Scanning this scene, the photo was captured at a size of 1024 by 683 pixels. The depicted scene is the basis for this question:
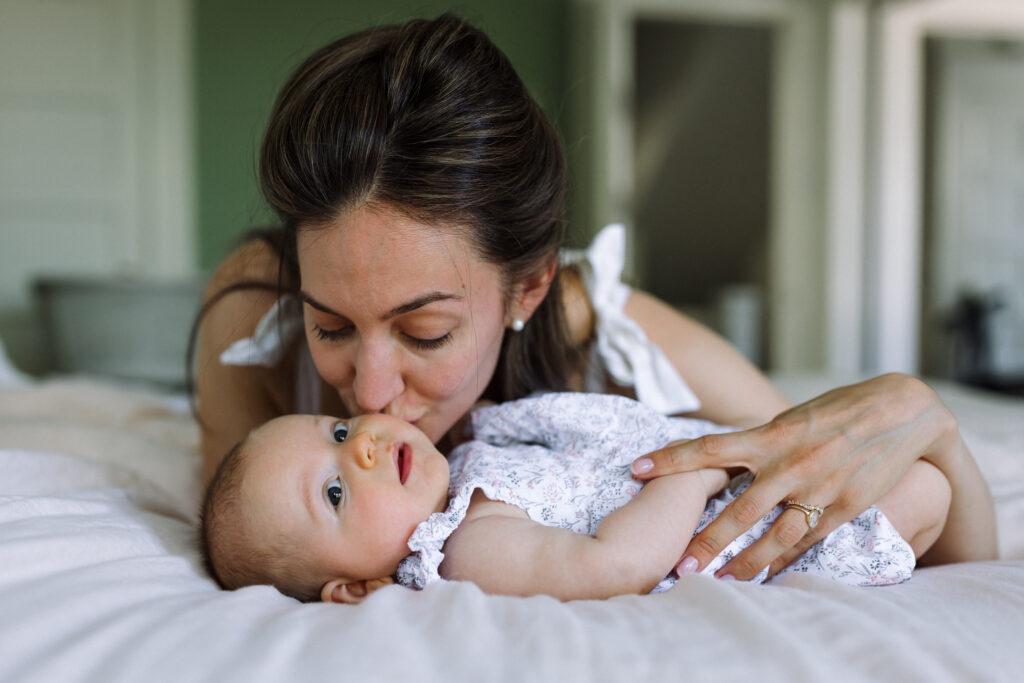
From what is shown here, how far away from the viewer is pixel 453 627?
604 millimetres

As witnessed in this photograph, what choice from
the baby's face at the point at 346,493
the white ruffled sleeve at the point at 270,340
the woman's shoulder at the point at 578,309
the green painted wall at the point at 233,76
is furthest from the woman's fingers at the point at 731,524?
the green painted wall at the point at 233,76

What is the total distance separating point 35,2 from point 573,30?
3116 mm

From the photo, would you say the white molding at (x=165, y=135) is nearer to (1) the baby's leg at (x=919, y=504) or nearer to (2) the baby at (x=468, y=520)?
(2) the baby at (x=468, y=520)

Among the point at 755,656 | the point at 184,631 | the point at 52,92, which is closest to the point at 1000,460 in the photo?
the point at 755,656

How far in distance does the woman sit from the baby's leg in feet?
0.07

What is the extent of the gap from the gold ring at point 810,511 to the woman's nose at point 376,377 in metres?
0.50

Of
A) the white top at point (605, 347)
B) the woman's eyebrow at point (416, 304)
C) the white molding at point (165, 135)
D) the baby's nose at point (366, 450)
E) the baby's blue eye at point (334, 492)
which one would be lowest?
the baby's blue eye at point (334, 492)

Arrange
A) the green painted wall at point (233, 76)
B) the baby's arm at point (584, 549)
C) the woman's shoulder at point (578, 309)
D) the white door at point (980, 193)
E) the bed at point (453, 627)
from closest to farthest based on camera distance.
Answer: the bed at point (453, 627)
the baby's arm at point (584, 549)
the woman's shoulder at point (578, 309)
the green painted wall at point (233, 76)
the white door at point (980, 193)

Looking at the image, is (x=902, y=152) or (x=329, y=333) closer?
(x=329, y=333)

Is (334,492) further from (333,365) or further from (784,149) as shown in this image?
(784,149)

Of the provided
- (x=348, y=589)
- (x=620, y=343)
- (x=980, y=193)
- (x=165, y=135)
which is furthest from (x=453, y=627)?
(x=980, y=193)

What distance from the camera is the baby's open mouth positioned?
0.93 meters

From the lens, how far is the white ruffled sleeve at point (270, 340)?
52.2 inches

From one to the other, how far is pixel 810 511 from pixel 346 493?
53cm
